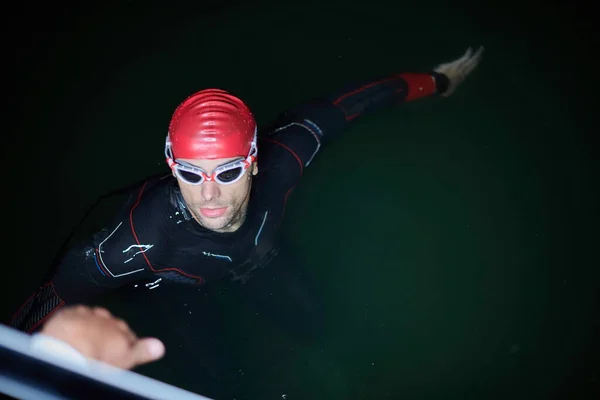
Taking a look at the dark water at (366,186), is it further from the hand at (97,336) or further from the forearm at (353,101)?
the forearm at (353,101)

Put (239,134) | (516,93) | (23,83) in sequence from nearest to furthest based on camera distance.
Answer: (239,134) → (23,83) → (516,93)

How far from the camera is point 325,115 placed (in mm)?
2689

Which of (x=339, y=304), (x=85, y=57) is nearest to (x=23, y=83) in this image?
(x=85, y=57)

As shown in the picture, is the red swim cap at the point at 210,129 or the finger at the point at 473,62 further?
the finger at the point at 473,62

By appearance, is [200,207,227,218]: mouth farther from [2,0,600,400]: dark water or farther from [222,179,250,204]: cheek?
[2,0,600,400]: dark water

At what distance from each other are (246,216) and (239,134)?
0.51 m

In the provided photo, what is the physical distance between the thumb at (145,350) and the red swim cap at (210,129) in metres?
0.99

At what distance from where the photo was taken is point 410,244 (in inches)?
127

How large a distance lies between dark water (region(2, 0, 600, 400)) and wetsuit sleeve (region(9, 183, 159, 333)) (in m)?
0.77

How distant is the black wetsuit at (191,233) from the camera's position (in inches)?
82.0

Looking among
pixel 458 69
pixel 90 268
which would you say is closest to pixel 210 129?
pixel 90 268

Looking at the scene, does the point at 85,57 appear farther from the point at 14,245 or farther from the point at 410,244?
the point at 410,244

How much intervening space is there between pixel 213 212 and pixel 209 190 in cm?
12

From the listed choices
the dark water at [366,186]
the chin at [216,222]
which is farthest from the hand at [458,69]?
the chin at [216,222]
